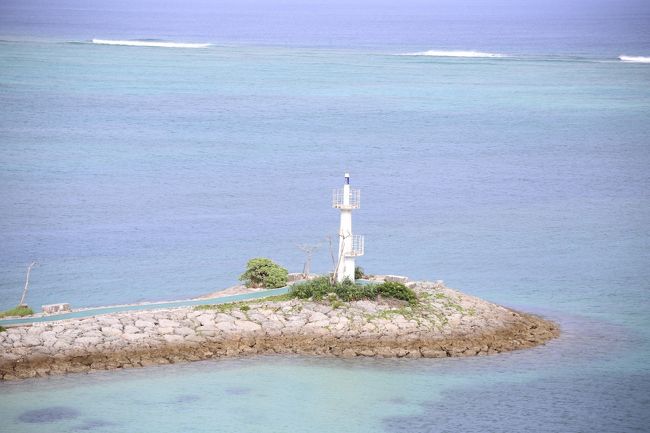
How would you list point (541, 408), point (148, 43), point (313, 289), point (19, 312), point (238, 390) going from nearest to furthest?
point (541, 408)
point (238, 390)
point (19, 312)
point (313, 289)
point (148, 43)

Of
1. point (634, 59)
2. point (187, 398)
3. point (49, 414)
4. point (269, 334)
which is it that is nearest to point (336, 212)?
point (269, 334)

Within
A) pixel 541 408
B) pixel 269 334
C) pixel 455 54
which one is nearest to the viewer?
pixel 541 408

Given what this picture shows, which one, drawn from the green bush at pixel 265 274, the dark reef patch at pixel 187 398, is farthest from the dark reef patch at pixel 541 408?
the green bush at pixel 265 274

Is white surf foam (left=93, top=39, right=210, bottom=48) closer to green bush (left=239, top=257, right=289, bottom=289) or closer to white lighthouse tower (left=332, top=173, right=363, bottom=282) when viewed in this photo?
green bush (left=239, top=257, right=289, bottom=289)

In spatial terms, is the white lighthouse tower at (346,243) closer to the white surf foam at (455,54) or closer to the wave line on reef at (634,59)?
the wave line on reef at (634,59)

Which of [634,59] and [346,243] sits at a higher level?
[634,59]

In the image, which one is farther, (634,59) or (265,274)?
(634,59)

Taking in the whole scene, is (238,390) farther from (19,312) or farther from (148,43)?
(148,43)

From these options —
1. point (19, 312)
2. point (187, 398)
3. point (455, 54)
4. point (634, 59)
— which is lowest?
point (187, 398)

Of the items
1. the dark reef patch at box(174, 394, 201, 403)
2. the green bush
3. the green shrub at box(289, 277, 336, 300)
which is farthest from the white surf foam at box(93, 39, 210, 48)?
the dark reef patch at box(174, 394, 201, 403)
